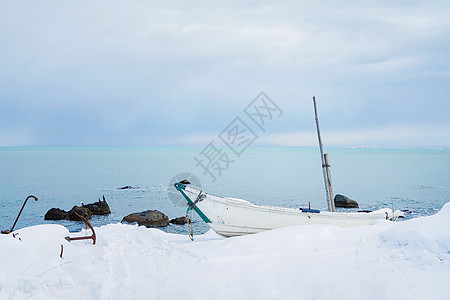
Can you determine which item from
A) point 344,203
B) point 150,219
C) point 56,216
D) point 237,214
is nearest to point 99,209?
point 56,216

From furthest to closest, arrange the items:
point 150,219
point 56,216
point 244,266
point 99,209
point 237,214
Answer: point 99,209 → point 56,216 → point 150,219 → point 237,214 → point 244,266

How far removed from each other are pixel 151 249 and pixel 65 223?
1394 cm

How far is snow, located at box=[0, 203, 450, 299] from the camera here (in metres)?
6.61

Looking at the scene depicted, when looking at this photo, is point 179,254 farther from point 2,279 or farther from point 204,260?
point 2,279

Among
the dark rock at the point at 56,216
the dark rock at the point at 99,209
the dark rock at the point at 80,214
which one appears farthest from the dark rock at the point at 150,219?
the dark rock at the point at 56,216

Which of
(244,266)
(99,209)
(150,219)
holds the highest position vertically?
(244,266)

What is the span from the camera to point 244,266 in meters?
8.66

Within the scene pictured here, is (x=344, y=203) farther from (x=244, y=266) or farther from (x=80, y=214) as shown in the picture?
(x=244, y=266)

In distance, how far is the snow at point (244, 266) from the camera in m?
6.61

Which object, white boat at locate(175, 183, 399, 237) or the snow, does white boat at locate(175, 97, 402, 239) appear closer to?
white boat at locate(175, 183, 399, 237)

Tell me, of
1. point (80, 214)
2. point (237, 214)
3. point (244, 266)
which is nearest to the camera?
point (244, 266)

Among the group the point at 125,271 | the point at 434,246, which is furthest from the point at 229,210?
the point at 434,246

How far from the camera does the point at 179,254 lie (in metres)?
9.77

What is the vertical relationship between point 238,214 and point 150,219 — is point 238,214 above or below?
above
